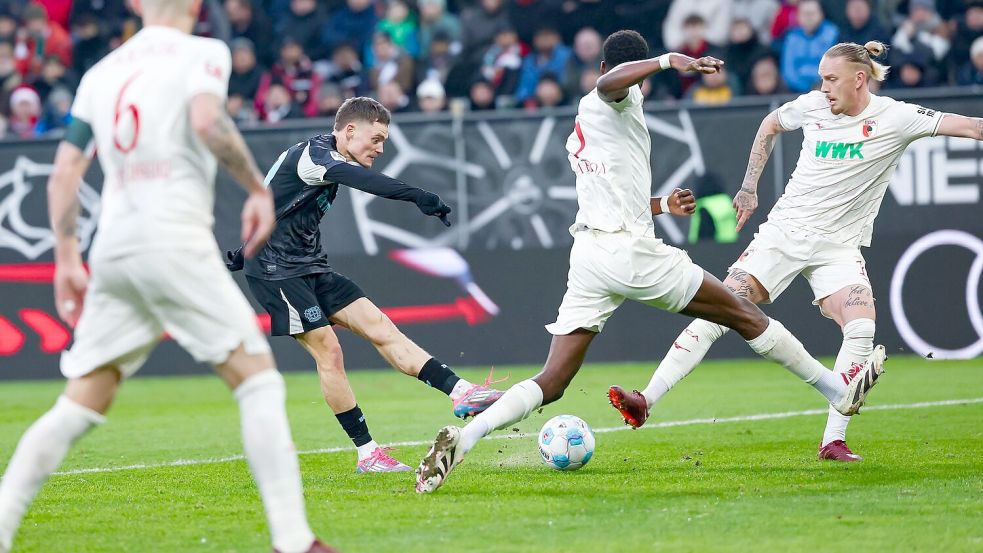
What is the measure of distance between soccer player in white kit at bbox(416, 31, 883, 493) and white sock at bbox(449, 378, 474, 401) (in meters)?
0.64

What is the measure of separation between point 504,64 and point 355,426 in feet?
31.4

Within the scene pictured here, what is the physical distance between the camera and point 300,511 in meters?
4.72

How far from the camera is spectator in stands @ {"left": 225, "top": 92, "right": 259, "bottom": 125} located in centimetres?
1686

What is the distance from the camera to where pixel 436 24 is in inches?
699

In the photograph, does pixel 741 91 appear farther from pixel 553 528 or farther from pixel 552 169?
pixel 553 528

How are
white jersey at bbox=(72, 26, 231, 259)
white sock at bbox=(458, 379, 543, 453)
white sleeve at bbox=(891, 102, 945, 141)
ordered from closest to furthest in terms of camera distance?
white jersey at bbox=(72, 26, 231, 259), white sock at bbox=(458, 379, 543, 453), white sleeve at bbox=(891, 102, 945, 141)

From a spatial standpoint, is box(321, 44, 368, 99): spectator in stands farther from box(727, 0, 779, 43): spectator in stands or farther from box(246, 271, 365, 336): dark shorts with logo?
box(246, 271, 365, 336): dark shorts with logo

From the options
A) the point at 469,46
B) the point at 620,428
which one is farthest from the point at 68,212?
the point at 469,46

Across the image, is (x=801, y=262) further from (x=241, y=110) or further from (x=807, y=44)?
(x=241, y=110)

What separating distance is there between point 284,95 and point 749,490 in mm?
11430

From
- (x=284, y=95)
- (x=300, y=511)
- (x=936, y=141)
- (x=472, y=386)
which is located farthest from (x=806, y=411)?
(x=284, y=95)

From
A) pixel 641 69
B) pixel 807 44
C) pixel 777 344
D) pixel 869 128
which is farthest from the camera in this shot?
pixel 807 44

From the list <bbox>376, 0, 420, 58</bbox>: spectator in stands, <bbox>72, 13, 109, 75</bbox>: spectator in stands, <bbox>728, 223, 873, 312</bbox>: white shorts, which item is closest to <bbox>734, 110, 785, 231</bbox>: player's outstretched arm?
<bbox>728, 223, 873, 312</bbox>: white shorts

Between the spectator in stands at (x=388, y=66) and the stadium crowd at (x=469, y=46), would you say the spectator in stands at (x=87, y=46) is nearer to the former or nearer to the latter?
the stadium crowd at (x=469, y=46)
